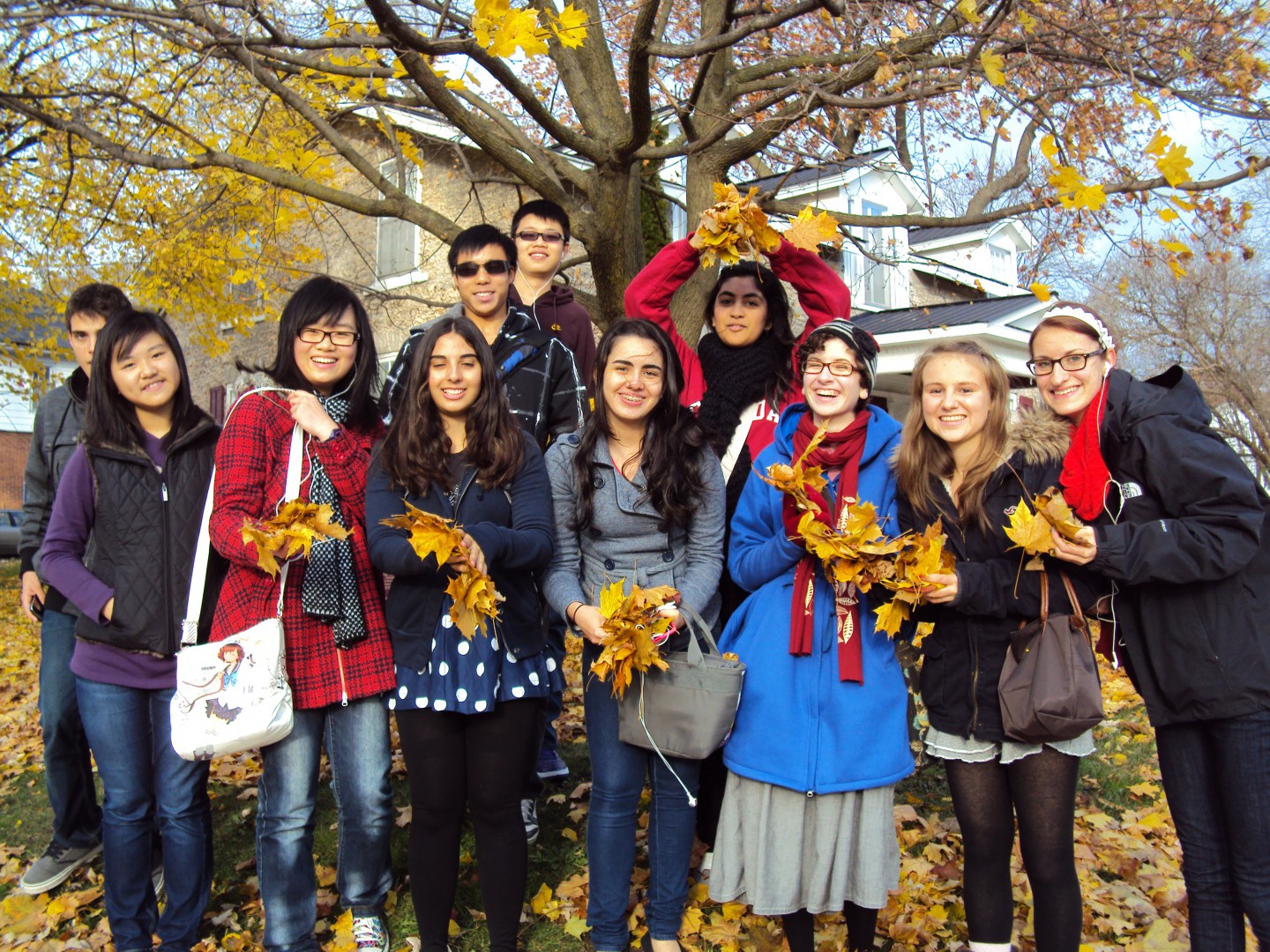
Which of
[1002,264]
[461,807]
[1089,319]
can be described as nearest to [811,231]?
[1089,319]

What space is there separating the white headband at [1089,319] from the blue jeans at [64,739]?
12.7 ft

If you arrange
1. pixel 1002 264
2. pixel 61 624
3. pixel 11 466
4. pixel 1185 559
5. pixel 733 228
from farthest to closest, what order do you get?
pixel 11 466 → pixel 1002 264 → pixel 61 624 → pixel 733 228 → pixel 1185 559

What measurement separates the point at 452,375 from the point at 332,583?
77cm

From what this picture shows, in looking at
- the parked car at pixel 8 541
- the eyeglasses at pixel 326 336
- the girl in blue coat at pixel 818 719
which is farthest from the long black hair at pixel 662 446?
the parked car at pixel 8 541

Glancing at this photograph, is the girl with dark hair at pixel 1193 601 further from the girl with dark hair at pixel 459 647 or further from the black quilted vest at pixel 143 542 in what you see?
the black quilted vest at pixel 143 542

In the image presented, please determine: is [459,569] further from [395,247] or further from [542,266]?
[395,247]

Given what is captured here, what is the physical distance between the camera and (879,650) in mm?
2764

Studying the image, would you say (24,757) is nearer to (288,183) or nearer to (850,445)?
(288,183)

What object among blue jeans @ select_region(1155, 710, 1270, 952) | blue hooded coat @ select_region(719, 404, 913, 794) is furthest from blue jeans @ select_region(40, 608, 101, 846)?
blue jeans @ select_region(1155, 710, 1270, 952)

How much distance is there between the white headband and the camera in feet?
8.92

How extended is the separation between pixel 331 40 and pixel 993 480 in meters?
4.18

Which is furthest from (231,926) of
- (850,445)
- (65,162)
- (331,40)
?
(65,162)

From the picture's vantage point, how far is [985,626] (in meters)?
2.68

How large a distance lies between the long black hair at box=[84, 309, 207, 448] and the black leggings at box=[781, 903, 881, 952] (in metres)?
2.56
